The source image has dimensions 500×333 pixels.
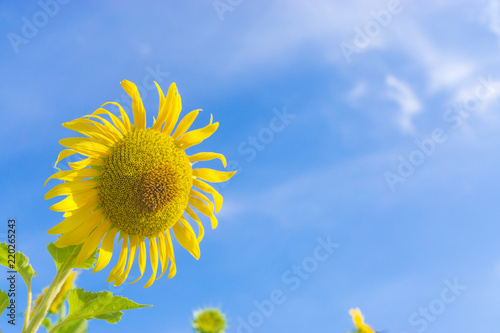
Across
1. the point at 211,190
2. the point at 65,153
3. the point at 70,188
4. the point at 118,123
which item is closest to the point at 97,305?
the point at 70,188

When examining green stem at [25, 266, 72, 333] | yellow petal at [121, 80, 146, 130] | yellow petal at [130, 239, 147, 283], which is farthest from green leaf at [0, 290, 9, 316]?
yellow petal at [121, 80, 146, 130]

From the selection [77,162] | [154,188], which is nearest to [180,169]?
[154,188]

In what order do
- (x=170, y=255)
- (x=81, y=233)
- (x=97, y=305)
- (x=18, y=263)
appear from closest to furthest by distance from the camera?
(x=97, y=305), (x=18, y=263), (x=81, y=233), (x=170, y=255)

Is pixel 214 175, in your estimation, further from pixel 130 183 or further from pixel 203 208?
pixel 130 183

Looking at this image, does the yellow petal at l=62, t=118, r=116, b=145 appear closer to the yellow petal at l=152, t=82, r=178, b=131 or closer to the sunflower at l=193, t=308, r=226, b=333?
the yellow petal at l=152, t=82, r=178, b=131

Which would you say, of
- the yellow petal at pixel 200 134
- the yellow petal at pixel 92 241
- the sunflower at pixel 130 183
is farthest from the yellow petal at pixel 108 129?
the yellow petal at pixel 92 241

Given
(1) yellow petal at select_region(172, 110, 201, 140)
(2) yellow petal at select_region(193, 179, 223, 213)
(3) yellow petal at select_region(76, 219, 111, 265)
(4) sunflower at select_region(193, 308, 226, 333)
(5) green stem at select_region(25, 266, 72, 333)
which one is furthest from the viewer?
(4) sunflower at select_region(193, 308, 226, 333)
